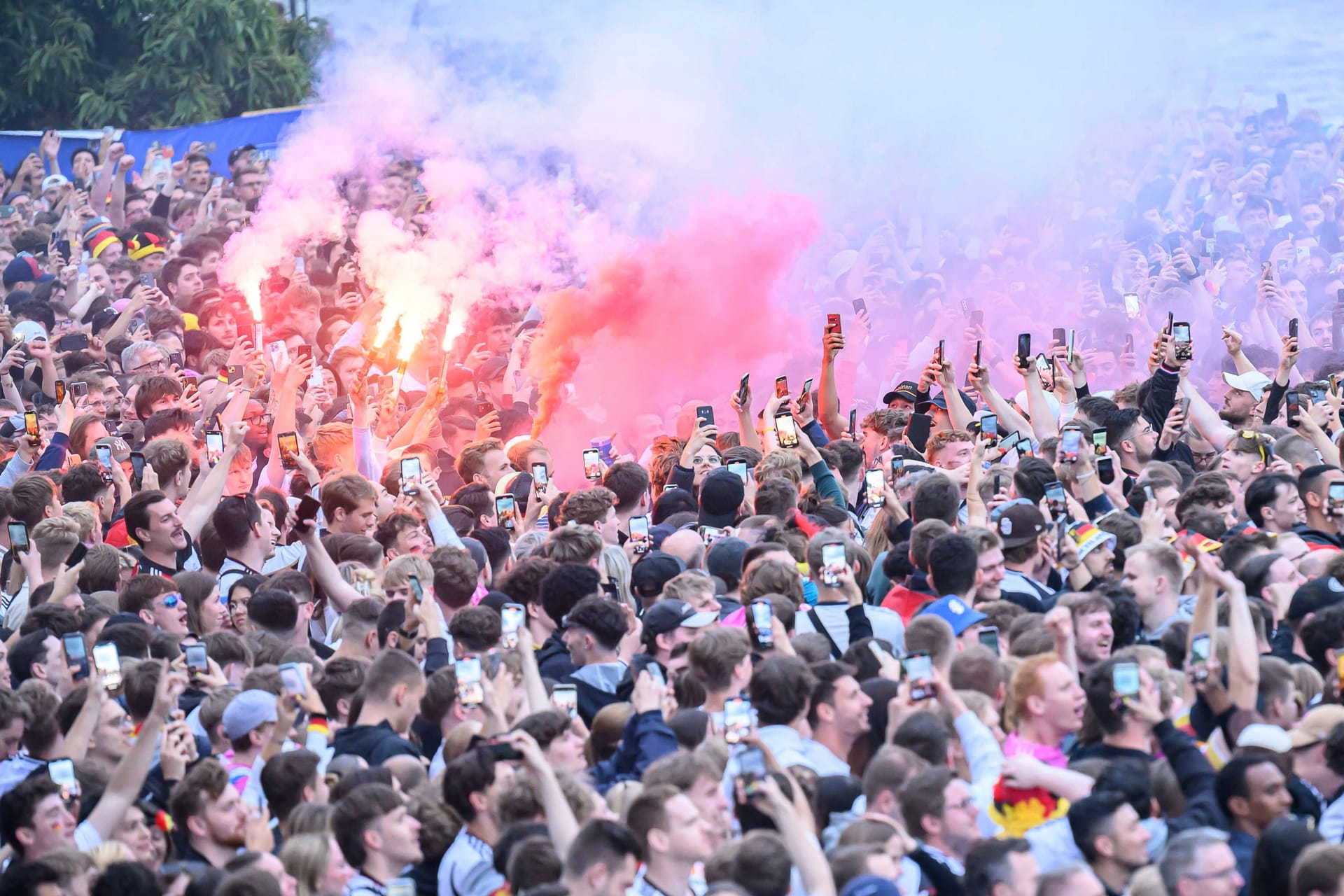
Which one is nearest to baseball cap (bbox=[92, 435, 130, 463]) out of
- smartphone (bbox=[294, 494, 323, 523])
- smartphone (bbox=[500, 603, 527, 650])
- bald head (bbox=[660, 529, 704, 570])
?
smartphone (bbox=[294, 494, 323, 523])

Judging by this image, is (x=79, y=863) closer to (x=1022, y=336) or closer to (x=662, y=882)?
(x=662, y=882)

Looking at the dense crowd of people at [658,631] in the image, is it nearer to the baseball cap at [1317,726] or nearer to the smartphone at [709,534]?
the baseball cap at [1317,726]

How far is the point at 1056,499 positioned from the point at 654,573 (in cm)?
180

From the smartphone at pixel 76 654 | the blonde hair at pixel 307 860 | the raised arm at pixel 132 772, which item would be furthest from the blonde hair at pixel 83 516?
the blonde hair at pixel 307 860

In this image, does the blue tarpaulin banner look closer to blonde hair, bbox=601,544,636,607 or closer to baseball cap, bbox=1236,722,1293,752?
blonde hair, bbox=601,544,636,607

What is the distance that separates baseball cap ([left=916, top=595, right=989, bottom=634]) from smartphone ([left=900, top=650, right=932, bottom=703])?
3.17ft

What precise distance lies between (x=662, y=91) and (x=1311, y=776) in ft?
38.0

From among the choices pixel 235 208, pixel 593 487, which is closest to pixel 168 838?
pixel 593 487

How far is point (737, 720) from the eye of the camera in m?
5.30

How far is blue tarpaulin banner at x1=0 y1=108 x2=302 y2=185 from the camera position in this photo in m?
20.2

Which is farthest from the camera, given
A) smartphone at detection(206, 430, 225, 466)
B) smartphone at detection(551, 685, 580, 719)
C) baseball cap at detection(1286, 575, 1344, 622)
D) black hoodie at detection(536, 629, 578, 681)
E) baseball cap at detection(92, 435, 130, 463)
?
baseball cap at detection(92, 435, 130, 463)

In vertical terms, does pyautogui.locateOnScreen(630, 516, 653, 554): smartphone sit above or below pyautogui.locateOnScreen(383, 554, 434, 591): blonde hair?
below

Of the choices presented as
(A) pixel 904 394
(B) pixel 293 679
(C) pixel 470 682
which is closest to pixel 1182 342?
(A) pixel 904 394

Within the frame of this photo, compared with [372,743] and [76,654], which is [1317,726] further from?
[76,654]
